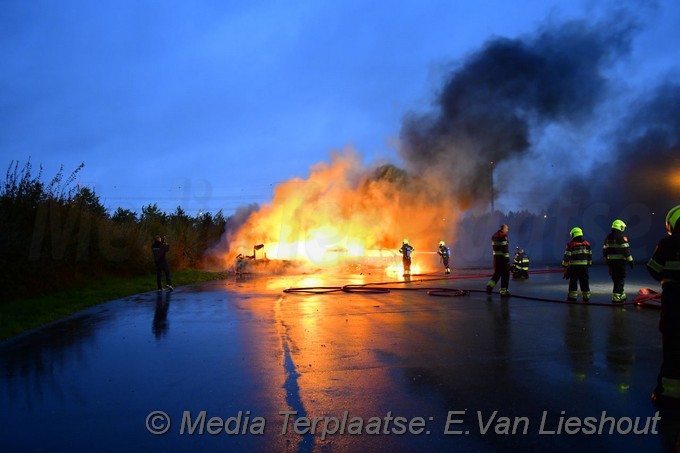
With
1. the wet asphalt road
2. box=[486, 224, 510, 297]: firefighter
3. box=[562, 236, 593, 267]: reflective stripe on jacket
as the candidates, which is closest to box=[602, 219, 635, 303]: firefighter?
box=[562, 236, 593, 267]: reflective stripe on jacket

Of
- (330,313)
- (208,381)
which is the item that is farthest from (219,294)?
(208,381)

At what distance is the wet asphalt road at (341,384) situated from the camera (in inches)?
141

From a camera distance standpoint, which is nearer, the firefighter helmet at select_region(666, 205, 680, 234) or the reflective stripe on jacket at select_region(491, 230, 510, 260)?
the firefighter helmet at select_region(666, 205, 680, 234)

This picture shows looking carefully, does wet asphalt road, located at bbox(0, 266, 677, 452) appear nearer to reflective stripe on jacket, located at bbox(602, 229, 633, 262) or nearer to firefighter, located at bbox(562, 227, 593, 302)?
firefighter, located at bbox(562, 227, 593, 302)

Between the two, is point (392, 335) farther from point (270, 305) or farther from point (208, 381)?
point (270, 305)

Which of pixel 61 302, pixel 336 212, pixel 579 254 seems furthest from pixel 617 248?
pixel 336 212

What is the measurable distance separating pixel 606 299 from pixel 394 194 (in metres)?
17.7

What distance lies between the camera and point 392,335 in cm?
718

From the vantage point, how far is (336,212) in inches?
1084

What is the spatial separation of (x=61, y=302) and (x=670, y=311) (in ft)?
41.2

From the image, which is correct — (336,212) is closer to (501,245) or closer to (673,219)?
(501,245)

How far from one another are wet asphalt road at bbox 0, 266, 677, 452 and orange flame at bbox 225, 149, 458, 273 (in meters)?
18.1

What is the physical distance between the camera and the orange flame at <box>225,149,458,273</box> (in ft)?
87.8

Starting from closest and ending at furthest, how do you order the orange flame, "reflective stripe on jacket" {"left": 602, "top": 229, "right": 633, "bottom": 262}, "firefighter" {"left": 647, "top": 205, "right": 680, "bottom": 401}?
1. "firefighter" {"left": 647, "top": 205, "right": 680, "bottom": 401}
2. "reflective stripe on jacket" {"left": 602, "top": 229, "right": 633, "bottom": 262}
3. the orange flame
